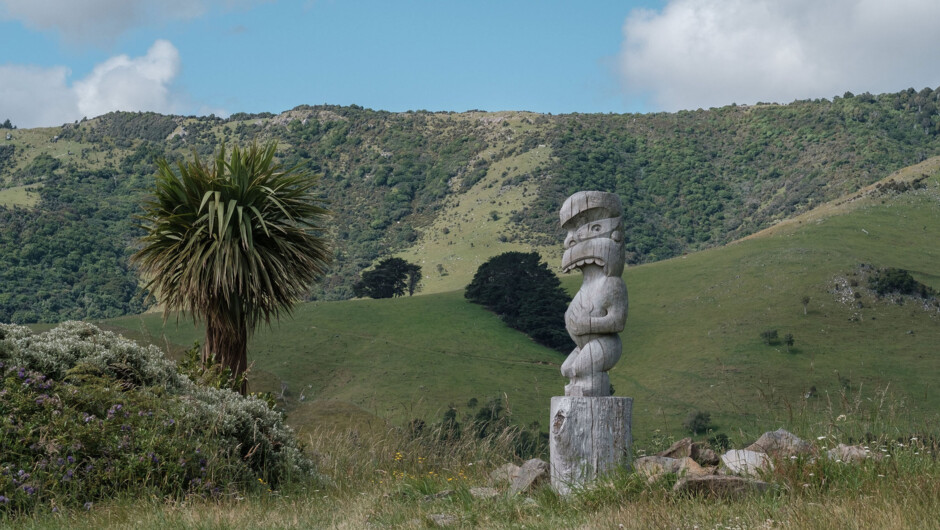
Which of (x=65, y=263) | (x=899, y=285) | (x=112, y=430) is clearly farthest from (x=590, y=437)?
(x=65, y=263)

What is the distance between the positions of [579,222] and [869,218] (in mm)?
80476

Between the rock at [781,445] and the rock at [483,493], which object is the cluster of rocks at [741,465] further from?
the rock at [483,493]

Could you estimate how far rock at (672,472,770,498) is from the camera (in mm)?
7039

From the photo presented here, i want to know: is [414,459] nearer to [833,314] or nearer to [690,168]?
[833,314]

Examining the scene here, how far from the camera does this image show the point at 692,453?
9188 mm

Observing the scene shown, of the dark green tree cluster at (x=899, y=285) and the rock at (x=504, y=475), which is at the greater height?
the dark green tree cluster at (x=899, y=285)

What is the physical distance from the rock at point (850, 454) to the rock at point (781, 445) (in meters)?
0.18

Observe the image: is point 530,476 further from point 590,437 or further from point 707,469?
point 707,469

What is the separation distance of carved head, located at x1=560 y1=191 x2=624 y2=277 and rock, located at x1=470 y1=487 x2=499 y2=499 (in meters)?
2.40

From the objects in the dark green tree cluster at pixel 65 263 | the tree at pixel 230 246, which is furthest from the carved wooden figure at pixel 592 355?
the dark green tree cluster at pixel 65 263

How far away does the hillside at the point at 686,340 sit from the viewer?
163 feet

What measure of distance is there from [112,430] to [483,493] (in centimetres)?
394

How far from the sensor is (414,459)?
11.0 metres

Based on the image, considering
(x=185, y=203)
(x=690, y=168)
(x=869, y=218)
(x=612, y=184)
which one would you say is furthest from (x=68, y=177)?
(x=185, y=203)
